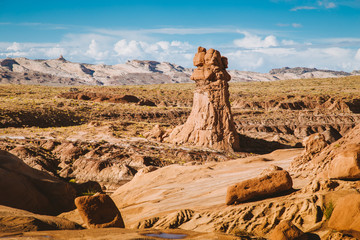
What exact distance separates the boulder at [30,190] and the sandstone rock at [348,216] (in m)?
9.86

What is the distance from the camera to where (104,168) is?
2133cm

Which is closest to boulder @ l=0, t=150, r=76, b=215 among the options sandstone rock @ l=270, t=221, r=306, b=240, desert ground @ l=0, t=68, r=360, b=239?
desert ground @ l=0, t=68, r=360, b=239

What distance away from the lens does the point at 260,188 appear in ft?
30.2

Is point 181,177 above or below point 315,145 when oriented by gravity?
below

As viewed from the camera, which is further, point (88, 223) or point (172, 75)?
point (172, 75)

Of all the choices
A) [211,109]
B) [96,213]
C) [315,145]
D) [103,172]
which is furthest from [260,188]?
[211,109]

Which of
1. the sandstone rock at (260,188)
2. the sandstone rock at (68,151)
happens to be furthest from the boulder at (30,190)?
the sandstone rock at (260,188)

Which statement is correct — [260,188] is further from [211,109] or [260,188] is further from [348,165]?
[211,109]

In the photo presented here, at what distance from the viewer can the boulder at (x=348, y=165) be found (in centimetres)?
838

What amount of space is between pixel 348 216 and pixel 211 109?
18.7 m

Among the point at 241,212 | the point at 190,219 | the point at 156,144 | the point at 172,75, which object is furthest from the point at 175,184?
the point at 172,75

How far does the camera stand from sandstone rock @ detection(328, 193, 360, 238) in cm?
673

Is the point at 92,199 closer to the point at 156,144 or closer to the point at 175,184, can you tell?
the point at 175,184

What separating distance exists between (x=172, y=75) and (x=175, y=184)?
7168 inches
